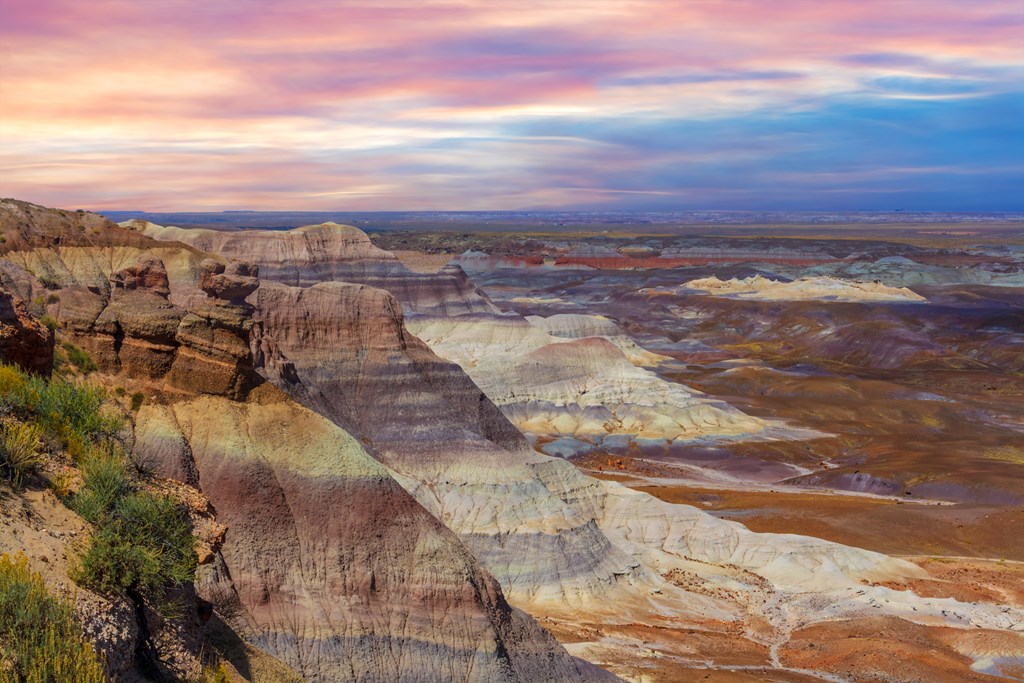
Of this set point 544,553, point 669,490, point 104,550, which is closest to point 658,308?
point 669,490

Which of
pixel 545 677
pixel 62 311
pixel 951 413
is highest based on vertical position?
pixel 62 311

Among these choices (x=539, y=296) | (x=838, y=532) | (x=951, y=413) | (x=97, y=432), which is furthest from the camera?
(x=539, y=296)

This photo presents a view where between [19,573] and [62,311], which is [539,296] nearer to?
[62,311]


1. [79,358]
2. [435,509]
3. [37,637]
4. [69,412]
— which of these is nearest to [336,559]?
[79,358]

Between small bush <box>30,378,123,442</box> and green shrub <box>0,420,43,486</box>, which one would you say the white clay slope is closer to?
small bush <box>30,378,123,442</box>

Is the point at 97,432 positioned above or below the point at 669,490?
above

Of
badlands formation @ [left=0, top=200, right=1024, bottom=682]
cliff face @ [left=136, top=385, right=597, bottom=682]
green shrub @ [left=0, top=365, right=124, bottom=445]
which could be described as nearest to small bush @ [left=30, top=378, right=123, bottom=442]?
green shrub @ [left=0, top=365, right=124, bottom=445]

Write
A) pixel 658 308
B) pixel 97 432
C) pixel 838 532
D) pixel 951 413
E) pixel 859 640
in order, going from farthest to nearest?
pixel 658 308 < pixel 951 413 < pixel 838 532 < pixel 859 640 < pixel 97 432

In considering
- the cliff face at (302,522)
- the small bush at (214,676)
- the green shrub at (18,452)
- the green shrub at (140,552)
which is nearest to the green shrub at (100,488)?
the green shrub at (140,552)
